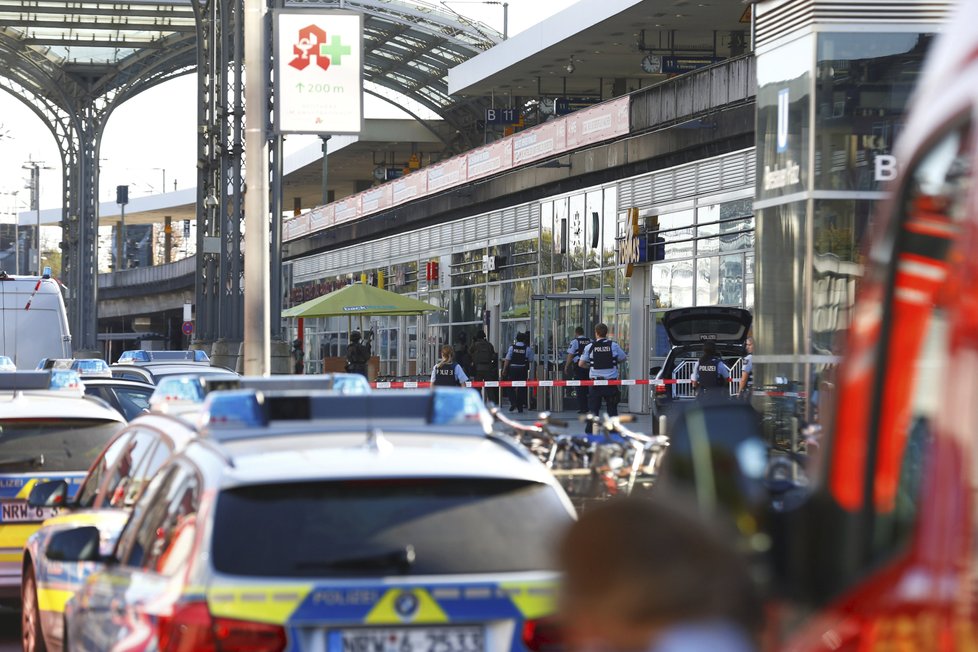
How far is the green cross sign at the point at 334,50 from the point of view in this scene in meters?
17.8

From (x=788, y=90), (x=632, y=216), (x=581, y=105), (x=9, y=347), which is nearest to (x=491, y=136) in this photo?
(x=581, y=105)

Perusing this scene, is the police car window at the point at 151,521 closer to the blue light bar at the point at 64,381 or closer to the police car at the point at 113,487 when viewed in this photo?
the police car at the point at 113,487

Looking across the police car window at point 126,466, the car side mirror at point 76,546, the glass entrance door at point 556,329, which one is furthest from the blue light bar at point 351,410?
the glass entrance door at point 556,329

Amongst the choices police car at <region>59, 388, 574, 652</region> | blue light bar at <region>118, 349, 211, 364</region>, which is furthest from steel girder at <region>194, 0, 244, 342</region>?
police car at <region>59, 388, 574, 652</region>

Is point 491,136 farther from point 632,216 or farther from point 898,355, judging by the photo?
point 898,355

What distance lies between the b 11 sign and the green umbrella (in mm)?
11892

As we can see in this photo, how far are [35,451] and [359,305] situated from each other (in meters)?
19.5

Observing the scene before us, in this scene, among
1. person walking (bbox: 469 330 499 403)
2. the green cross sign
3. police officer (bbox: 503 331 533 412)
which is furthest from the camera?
person walking (bbox: 469 330 499 403)

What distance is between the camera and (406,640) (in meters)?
4.79

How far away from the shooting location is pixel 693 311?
24516mm

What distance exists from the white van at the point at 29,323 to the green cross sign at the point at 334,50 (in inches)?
422

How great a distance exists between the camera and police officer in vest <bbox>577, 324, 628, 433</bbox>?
27.4 metres

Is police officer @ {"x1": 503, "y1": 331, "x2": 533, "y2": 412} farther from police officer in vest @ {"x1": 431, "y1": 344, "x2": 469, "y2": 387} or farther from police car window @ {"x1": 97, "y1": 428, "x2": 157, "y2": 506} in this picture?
police car window @ {"x1": 97, "y1": 428, "x2": 157, "y2": 506}

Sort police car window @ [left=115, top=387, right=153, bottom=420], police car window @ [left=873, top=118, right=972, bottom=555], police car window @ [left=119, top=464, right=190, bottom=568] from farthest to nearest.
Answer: police car window @ [left=115, top=387, right=153, bottom=420] < police car window @ [left=119, top=464, right=190, bottom=568] < police car window @ [left=873, top=118, right=972, bottom=555]
